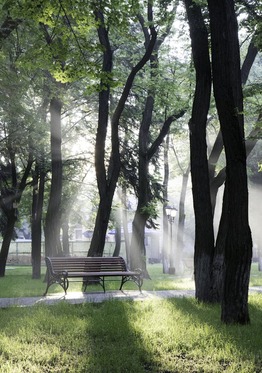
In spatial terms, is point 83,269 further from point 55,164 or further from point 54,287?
point 55,164

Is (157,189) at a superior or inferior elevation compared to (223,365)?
superior

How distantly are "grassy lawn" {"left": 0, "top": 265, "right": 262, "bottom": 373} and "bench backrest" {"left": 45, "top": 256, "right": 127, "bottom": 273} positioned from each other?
4099mm

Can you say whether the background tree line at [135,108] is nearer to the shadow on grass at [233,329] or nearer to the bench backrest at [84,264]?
the shadow on grass at [233,329]

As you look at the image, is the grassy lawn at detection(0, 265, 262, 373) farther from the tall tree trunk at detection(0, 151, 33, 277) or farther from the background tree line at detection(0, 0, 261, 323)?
the tall tree trunk at detection(0, 151, 33, 277)

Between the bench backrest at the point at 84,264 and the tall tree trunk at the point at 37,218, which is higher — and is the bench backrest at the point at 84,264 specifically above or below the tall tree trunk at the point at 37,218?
below

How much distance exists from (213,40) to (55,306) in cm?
516

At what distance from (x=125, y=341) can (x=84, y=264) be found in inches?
286

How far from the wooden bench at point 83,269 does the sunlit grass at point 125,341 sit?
3563 millimetres

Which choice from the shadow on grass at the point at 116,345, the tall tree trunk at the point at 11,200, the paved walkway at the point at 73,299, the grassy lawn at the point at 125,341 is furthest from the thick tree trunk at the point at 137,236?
the shadow on grass at the point at 116,345

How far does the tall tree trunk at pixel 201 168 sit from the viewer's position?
10117 mm

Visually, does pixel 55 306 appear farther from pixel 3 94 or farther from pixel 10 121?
pixel 10 121

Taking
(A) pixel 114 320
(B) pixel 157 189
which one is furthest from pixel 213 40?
(B) pixel 157 189

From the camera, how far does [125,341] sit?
20.8 ft

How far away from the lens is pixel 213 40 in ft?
26.0
